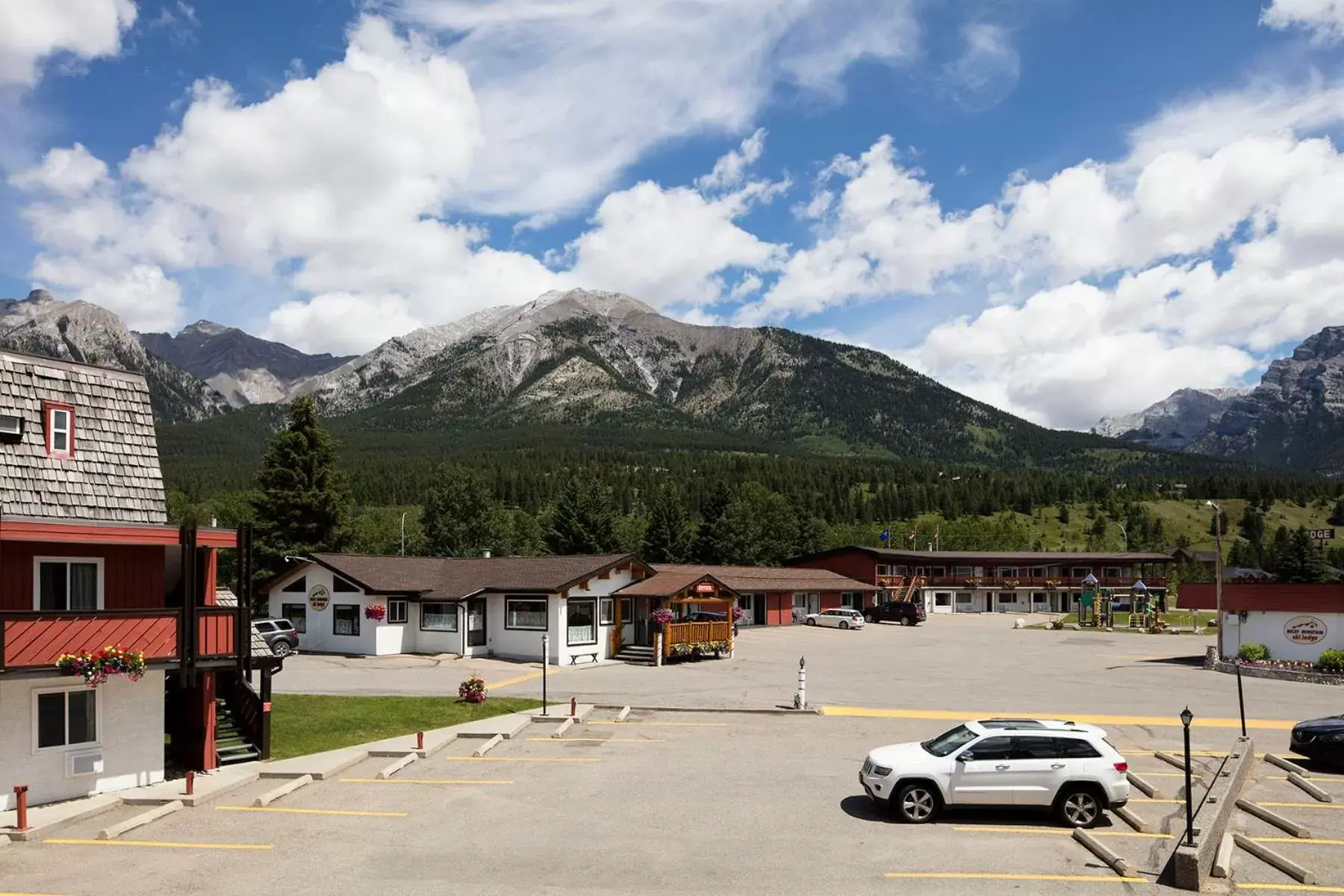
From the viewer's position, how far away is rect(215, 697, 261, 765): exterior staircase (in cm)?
2298

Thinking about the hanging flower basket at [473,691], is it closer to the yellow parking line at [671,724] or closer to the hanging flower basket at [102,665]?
the yellow parking line at [671,724]

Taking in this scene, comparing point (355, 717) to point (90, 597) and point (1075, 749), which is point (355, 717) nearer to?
point (90, 597)

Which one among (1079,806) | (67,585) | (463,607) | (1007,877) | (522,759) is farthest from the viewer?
(463,607)

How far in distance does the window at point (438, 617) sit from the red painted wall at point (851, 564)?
49.7 meters

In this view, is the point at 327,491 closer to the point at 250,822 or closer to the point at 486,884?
the point at 250,822

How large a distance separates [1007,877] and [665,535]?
74382mm

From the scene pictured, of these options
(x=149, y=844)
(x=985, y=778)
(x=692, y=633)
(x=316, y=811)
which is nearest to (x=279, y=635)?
(x=692, y=633)

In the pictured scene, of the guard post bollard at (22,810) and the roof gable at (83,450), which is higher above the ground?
the roof gable at (83,450)

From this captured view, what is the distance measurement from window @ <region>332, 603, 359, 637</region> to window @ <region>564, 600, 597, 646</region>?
10826mm

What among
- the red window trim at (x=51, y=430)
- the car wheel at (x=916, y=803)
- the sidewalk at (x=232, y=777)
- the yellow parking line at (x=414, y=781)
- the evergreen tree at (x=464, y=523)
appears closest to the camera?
the sidewalk at (x=232, y=777)

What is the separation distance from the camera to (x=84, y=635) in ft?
63.0

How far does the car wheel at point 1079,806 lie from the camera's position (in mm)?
18219

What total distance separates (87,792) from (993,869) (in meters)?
17.1

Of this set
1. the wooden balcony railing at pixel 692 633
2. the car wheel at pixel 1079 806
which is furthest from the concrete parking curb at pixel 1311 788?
the wooden balcony railing at pixel 692 633
